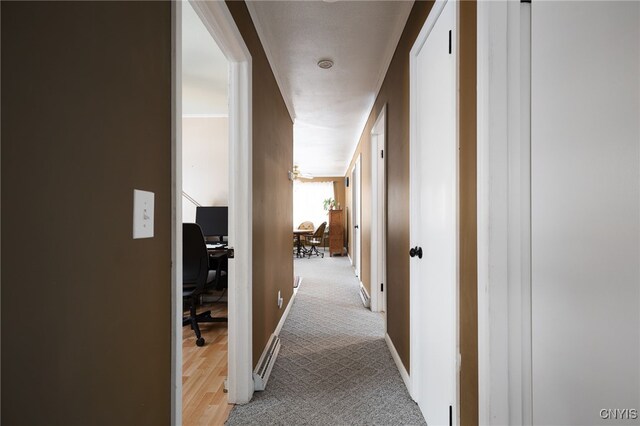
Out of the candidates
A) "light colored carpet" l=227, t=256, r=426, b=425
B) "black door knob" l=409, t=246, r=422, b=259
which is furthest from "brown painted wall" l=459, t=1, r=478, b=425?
"light colored carpet" l=227, t=256, r=426, b=425

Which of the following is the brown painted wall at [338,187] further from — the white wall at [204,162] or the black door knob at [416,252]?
the black door knob at [416,252]

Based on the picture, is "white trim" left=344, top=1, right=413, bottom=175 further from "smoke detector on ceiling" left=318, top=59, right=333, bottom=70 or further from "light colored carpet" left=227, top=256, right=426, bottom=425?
"light colored carpet" left=227, top=256, right=426, bottom=425

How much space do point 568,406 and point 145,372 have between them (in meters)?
1.18

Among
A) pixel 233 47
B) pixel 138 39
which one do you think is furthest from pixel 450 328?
pixel 233 47

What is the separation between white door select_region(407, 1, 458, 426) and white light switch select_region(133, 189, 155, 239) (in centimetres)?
106

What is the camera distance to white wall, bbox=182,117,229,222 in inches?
165

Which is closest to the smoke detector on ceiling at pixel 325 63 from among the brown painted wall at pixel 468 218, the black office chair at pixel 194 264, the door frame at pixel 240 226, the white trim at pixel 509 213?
the door frame at pixel 240 226

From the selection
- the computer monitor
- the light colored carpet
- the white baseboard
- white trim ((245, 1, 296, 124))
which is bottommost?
the light colored carpet

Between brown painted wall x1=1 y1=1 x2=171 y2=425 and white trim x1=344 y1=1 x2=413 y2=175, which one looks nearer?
brown painted wall x1=1 y1=1 x2=171 y2=425

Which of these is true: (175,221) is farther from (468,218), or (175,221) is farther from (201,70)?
(201,70)

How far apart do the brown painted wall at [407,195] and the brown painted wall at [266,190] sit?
964 mm

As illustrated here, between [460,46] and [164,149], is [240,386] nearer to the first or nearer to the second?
[164,149]

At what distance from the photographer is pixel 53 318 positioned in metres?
0.54

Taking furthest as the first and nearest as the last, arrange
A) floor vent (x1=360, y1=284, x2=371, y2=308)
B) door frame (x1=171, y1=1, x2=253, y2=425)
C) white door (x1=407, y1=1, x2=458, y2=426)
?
floor vent (x1=360, y1=284, x2=371, y2=308)
door frame (x1=171, y1=1, x2=253, y2=425)
white door (x1=407, y1=1, x2=458, y2=426)
